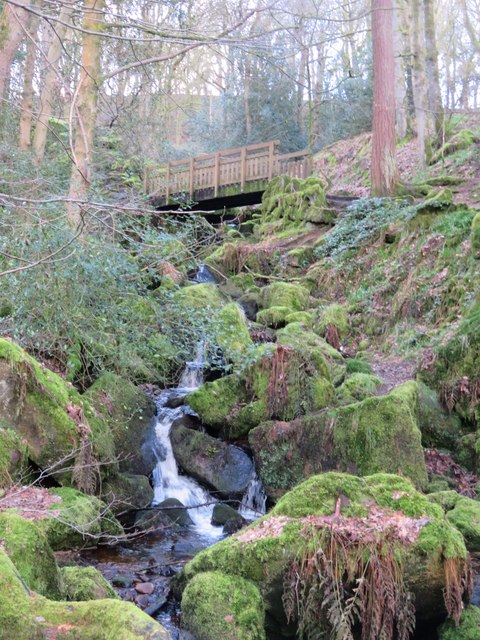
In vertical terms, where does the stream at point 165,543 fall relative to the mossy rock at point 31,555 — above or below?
below

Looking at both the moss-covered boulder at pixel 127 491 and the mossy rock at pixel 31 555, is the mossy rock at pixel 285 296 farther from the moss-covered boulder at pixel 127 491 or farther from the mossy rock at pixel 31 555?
the mossy rock at pixel 31 555

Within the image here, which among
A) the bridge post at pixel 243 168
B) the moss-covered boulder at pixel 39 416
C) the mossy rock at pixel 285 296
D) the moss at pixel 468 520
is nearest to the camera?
the moss at pixel 468 520

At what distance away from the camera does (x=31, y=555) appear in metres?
3.80

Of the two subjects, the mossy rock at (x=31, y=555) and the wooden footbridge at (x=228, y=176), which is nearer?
the mossy rock at (x=31, y=555)

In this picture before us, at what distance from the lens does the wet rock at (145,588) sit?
17.2 ft

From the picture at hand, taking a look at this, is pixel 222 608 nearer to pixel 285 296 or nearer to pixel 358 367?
pixel 358 367

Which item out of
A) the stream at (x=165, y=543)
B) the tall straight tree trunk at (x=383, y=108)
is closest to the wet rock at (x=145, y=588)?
the stream at (x=165, y=543)

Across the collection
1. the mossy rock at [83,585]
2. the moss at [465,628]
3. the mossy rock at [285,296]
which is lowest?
the moss at [465,628]

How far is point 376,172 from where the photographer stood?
14922 mm

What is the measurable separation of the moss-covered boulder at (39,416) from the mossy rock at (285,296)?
20.7 feet

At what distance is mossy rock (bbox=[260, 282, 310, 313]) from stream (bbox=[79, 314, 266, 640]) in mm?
3263

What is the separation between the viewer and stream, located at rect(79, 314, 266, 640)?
16.9ft

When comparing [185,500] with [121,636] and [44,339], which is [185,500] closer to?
[44,339]

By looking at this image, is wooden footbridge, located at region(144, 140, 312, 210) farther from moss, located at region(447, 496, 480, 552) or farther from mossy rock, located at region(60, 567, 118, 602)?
mossy rock, located at region(60, 567, 118, 602)
